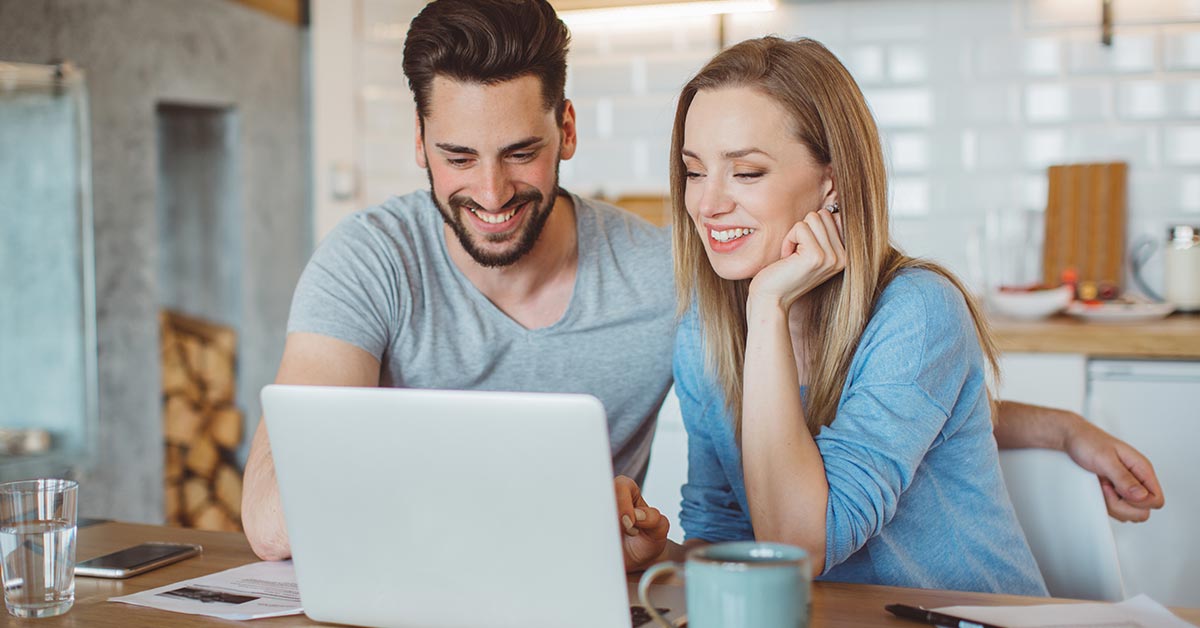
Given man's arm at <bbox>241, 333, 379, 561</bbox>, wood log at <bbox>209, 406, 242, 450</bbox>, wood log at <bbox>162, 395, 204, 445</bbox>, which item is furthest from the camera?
wood log at <bbox>209, 406, 242, 450</bbox>

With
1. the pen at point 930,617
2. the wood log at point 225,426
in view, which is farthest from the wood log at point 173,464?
the pen at point 930,617

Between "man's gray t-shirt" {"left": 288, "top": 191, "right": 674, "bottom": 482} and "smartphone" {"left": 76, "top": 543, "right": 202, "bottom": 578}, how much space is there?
0.46m

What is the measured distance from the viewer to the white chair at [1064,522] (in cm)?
142

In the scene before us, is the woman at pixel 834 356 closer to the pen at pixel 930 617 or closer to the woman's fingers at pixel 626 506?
the woman's fingers at pixel 626 506

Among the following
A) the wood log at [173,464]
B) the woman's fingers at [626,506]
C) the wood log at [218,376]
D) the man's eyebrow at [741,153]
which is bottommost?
the wood log at [173,464]

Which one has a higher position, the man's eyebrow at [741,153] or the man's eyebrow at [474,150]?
the man's eyebrow at [474,150]

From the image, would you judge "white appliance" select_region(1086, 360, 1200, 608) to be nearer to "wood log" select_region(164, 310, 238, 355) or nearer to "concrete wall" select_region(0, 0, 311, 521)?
"concrete wall" select_region(0, 0, 311, 521)

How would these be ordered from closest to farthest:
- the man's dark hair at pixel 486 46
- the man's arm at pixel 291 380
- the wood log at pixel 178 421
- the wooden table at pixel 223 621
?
the wooden table at pixel 223 621 < the man's arm at pixel 291 380 < the man's dark hair at pixel 486 46 < the wood log at pixel 178 421

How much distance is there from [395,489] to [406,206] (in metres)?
1.00

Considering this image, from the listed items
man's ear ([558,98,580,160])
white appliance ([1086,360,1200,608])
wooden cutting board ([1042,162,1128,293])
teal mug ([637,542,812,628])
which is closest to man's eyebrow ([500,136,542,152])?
man's ear ([558,98,580,160])

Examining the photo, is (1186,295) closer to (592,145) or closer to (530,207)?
(592,145)

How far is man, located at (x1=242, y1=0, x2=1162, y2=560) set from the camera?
5.59 ft

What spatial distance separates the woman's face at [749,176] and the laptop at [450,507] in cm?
57

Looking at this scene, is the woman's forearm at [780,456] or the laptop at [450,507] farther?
the woman's forearm at [780,456]
